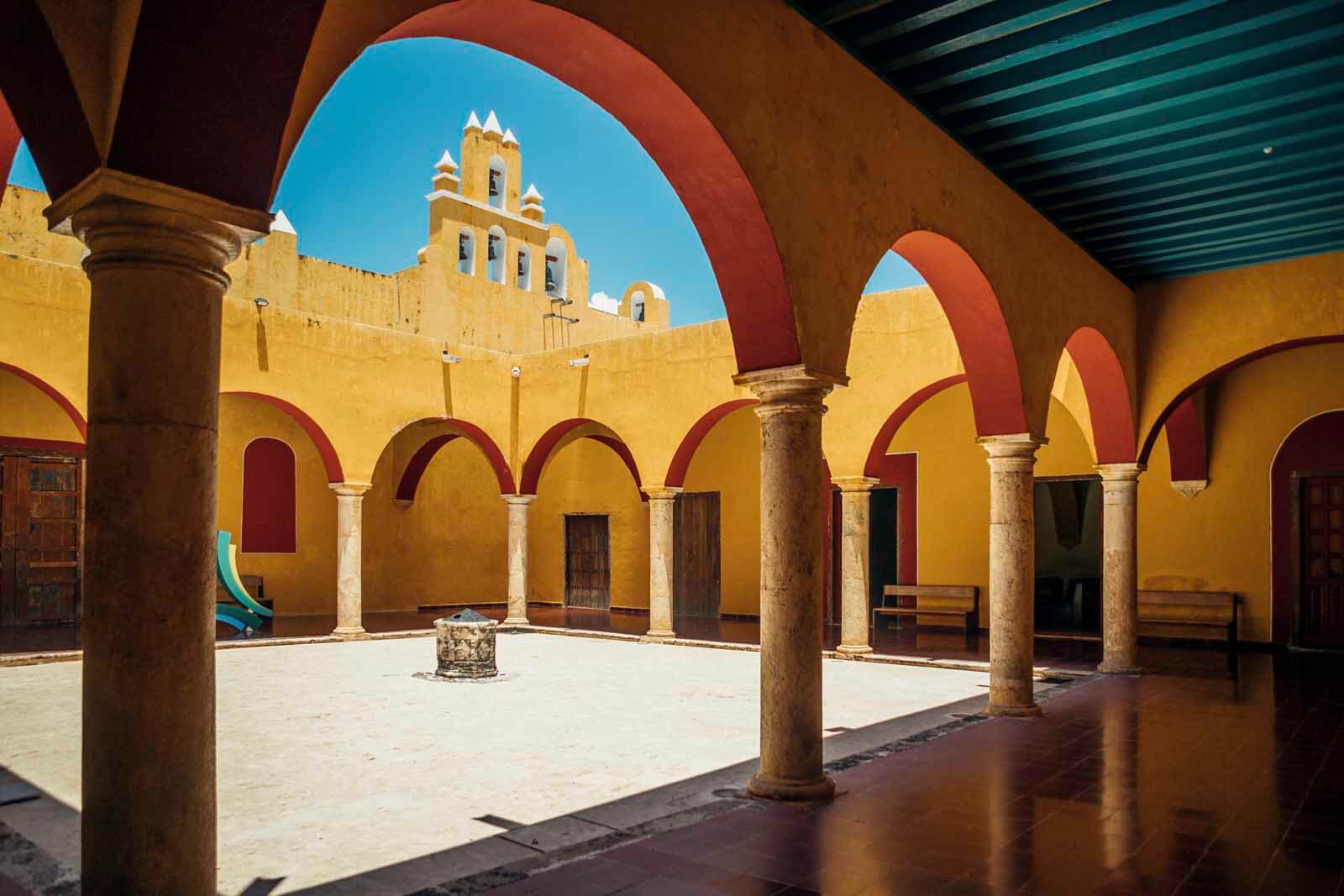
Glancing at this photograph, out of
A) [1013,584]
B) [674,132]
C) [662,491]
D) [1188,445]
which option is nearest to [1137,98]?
[674,132]

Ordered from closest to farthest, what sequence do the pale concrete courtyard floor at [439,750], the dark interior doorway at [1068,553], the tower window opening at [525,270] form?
the pale concrete courtyard floor at [439,750]
the dark interior doorway at [1068,553]
the tower window opening at [525,270]

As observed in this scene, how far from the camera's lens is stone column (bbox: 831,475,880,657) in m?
13.2

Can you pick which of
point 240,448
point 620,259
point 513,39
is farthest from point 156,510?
point 620,259

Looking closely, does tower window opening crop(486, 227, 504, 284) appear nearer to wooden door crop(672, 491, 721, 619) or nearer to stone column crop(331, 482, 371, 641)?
wooden door crop(672, 491, 721, 619)

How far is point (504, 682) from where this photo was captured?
10648 millimetres

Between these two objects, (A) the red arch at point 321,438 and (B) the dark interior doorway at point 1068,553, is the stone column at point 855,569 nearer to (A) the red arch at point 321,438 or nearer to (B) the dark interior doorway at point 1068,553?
(B) the dark interior doorway at point 1068,553

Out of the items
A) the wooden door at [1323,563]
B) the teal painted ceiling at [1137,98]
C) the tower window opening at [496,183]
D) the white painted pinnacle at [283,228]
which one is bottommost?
the wooden door at [1323,563]

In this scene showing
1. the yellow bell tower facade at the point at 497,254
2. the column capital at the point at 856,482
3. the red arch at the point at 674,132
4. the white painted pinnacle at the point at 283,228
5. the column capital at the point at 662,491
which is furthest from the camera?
the yellow bell tower facade at the point at 497,254

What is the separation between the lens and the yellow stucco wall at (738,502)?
19000mm

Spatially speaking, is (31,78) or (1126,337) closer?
(31,78)

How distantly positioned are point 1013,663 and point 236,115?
7110 mm

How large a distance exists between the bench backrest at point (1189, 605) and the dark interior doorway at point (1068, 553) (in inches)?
68.1

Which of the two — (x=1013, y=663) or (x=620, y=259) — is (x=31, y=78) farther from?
(x=620, y=259)

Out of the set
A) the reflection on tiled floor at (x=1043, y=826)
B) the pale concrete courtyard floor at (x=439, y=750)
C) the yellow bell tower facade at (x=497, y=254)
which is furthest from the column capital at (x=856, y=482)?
the yellow bell tower facade at (x=497, y=254)
